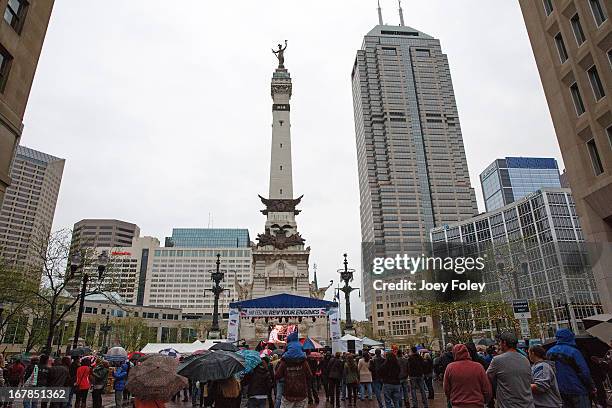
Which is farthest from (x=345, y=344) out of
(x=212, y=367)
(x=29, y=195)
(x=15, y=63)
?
(x=29, y=195)

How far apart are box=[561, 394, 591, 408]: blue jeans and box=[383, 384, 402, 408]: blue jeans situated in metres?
4.93

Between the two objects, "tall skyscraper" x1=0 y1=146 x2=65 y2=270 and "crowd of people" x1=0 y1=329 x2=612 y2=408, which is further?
"tall skyscraper" x1=0 y1=146 x2=65 y2=270

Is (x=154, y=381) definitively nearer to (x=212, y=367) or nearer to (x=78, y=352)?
(x=212, y=367)

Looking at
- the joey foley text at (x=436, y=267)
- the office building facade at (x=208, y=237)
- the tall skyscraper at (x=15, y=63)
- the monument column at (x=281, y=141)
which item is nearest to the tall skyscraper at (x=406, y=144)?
the monument column at (x=281, y=141)

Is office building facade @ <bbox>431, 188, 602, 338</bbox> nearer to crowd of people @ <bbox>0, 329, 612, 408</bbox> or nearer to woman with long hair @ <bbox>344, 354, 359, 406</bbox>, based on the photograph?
woman with long hair @ <bbox>344, 354, 359, 406</bbox>

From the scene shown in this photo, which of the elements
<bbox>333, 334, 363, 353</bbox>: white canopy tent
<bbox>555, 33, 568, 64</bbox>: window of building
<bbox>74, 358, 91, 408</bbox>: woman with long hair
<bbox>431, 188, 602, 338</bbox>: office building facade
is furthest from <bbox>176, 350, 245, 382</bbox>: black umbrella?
<bbox>431, 188, 602, 338</bbox>: office building facade

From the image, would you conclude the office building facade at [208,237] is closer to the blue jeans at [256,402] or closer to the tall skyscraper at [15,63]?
the tall skyscraper at [15,63]

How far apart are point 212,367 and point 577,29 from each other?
23.4m

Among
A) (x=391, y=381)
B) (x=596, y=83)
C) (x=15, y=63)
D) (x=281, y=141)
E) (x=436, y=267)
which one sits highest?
(x=281, y=141)

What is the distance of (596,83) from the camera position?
19016 mm

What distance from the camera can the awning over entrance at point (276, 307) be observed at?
23.5 meters

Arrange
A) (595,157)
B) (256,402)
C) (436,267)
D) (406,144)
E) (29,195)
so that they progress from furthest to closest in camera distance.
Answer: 1. (29,195)
2. (406,144)
3. (436,267)
4. (595,157)
5. (256,402)

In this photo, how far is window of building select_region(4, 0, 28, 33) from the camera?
58.1 ft

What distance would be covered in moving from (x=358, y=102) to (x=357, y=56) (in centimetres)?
1798
